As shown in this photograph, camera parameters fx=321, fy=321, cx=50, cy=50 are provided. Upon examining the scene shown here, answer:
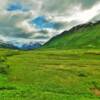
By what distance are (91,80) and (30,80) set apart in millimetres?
13912

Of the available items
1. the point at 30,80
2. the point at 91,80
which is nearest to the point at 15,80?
the point at 30,80

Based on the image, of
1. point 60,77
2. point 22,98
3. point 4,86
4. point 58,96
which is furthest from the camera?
point 60,77

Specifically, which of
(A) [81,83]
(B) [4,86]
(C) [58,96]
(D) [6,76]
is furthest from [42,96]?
(D) [6,76]

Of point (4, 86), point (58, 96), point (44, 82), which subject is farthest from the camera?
point (44, 82)

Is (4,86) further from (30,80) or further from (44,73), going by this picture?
(44,73)

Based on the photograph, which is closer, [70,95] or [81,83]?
[70,95]

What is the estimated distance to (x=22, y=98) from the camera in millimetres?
53562

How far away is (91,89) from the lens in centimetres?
6612

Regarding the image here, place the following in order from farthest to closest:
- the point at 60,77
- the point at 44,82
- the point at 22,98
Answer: the point at 60,77 → the point at 44,82 → the point at 22,98

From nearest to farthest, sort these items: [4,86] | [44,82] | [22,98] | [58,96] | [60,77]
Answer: [22,98] < [58,96] < [4,86] < [44,82] < [60,77]

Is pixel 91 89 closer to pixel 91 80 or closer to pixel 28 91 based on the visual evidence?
pixel 91 80

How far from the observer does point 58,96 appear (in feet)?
188

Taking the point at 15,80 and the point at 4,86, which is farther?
the point at 15,80

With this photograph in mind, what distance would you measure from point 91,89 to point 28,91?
13982 mm
